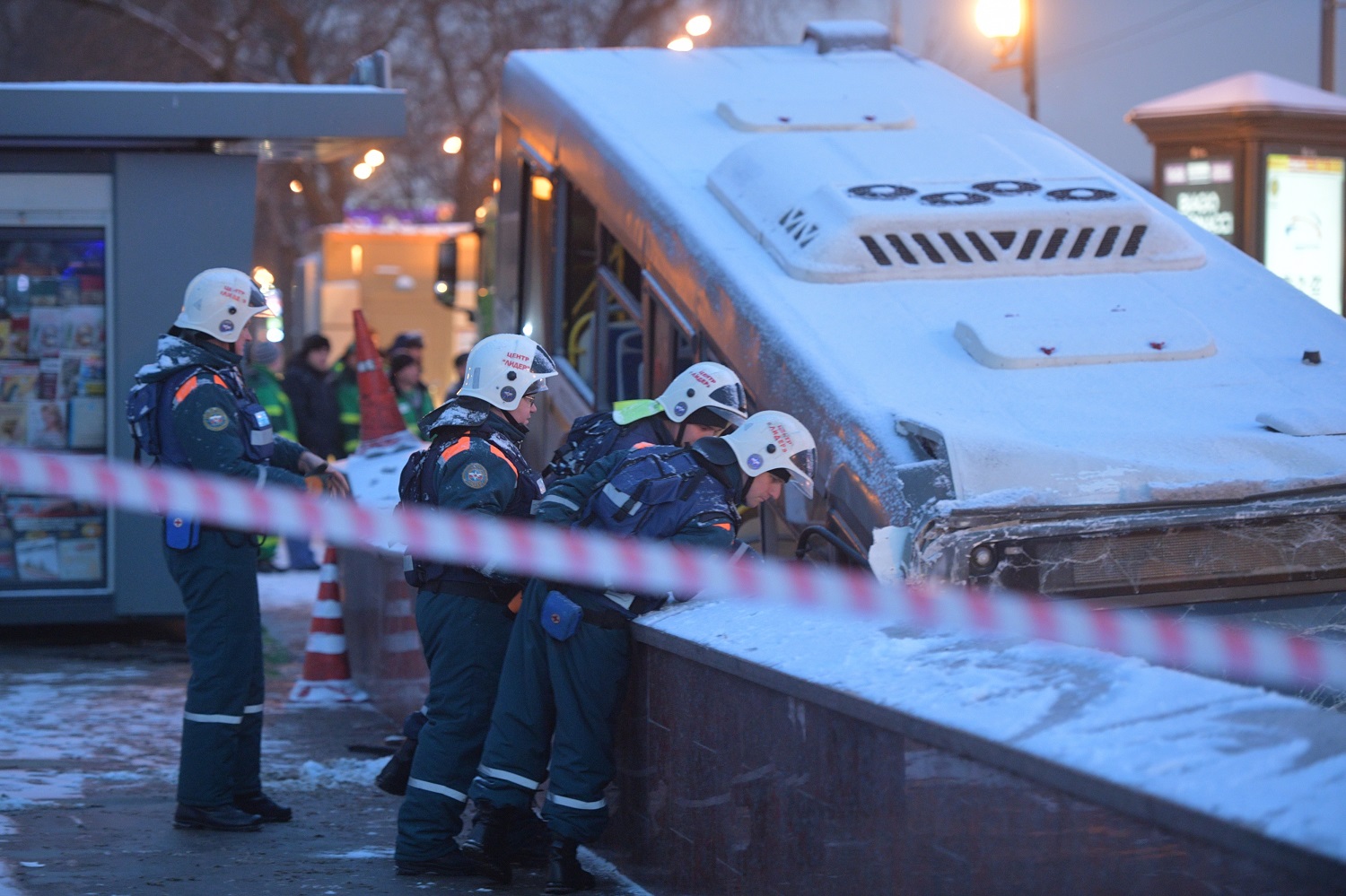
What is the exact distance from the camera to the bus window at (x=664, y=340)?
21.5 feet

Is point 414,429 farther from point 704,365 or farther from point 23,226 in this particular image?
point 704,365

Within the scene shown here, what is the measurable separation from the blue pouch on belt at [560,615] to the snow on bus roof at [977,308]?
3.77ft

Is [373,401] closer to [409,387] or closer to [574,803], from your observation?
→ [409,387]

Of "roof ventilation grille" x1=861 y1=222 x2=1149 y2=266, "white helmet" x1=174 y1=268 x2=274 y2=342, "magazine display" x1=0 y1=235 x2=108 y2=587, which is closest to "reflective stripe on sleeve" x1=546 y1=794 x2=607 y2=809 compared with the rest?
"white helmet" x1=174 y1=268 x2=274 y2=342

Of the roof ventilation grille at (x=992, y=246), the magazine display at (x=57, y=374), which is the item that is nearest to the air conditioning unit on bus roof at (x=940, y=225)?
the roof ventilation grille at (x=992, y=246)

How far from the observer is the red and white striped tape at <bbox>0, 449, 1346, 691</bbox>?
→ 3.83 meters

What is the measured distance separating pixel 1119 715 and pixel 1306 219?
10.6 m

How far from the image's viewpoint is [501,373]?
16.9 ft

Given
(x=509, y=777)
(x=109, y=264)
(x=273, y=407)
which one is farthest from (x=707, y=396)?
(x=273, y=407)

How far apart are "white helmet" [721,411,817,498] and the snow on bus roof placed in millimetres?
465

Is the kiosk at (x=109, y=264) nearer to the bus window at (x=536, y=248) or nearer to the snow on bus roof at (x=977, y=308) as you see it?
the bus window at (x=536, y=248)

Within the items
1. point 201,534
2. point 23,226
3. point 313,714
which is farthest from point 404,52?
point 201,534

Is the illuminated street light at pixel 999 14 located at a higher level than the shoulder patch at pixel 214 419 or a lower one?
higher

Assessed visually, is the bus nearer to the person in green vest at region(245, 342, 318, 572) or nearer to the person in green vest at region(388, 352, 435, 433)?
the person in green vest at region(388, 352, 435, 433)
